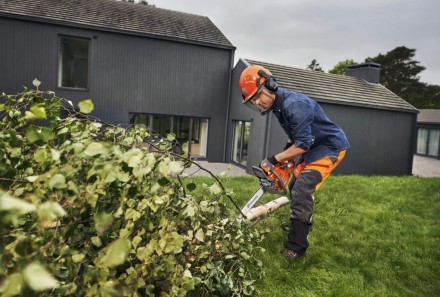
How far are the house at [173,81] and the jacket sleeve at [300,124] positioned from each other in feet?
32.1

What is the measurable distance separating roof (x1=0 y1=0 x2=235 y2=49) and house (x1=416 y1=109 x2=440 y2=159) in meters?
17.6

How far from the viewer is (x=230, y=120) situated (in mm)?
17359

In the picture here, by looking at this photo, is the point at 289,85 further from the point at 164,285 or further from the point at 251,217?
the point at 164,285

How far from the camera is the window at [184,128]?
54.2ft

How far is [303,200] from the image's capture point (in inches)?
152

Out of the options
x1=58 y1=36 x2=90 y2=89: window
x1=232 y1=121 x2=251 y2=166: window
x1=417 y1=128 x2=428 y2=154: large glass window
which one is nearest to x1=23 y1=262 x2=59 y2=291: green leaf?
x1=232 y1=121 x2=251 y2=166: window

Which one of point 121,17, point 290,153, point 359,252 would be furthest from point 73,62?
point 359,252

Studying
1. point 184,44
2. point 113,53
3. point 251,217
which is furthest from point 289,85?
point 251,217

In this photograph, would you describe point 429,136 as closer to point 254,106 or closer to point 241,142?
point 241,142

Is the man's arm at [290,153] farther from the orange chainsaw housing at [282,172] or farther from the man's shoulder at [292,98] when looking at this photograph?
the man's shoulder at [292,98]

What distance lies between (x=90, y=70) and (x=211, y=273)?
14.3 metres

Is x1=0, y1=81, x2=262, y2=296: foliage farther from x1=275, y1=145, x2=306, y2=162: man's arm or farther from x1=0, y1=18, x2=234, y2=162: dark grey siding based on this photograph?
x1=0, y1=18, x2=234, y2=162: dark grey siding

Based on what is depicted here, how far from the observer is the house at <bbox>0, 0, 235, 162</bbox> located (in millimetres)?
14258

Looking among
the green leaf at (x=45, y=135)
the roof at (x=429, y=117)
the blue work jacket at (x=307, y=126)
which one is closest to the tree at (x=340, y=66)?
the roof at (x=429, y=117)
